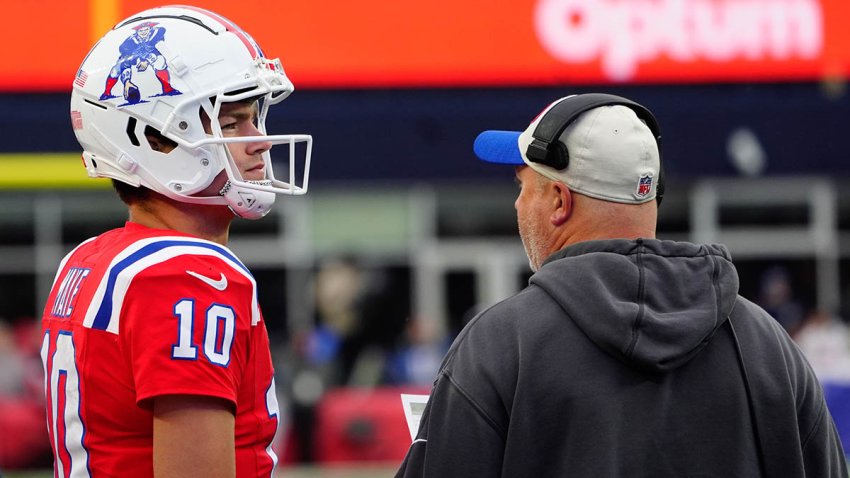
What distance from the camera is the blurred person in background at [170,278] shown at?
2189 mm

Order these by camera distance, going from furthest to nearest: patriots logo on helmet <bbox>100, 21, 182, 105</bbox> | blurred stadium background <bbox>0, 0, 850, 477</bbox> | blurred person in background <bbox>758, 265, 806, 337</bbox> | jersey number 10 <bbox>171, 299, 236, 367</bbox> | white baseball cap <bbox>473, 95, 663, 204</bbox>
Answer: blurred person in background <bbox>758, 265, 806, 337</bbox>, blurred stadium background <bbox>0, 0, 850, 477</bbox>, patriots logo on helmet <bbox>100, 21, 182, 105</bbox>, white baseball cap <bbox>473, 95, 663, 204</bbox>, jersey number 10 <bbox>171, 299, 236, 367</bbox>

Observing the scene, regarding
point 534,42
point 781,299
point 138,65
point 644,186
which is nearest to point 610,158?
point 644,186

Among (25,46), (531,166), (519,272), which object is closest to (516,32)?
(519,272)

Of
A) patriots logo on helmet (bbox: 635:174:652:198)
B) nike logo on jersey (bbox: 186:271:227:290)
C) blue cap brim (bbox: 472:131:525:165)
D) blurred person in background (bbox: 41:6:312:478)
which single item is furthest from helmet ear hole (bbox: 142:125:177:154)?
patriots logo on helmet (bbox: 635:174:652:198)

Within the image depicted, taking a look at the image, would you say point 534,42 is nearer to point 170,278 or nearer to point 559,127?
point 559,127

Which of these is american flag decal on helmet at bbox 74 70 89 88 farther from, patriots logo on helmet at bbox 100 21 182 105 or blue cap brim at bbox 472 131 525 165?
blue cap brim at bbox 472 131 525 165

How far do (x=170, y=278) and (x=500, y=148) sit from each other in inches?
30.5

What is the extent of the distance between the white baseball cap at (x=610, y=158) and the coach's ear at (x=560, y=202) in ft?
0.05

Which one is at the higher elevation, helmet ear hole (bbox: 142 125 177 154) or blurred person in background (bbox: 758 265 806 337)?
helmet ear hole (bbox: 142 125 177 154)

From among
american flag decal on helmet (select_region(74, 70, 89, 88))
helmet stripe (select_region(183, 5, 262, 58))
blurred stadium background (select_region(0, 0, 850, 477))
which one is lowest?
blurred stadium background (select_region(0, 0, 850, 477))

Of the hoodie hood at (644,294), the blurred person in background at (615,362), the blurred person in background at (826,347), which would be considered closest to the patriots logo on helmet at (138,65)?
the blurred person in background at (615,362)

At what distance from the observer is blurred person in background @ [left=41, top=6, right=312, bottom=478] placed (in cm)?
219

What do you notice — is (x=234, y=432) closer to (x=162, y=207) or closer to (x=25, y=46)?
(x=162, y=207)

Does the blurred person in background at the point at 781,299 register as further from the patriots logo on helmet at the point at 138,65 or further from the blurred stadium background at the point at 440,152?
the patriots logo on helmet at the point at 138,65
